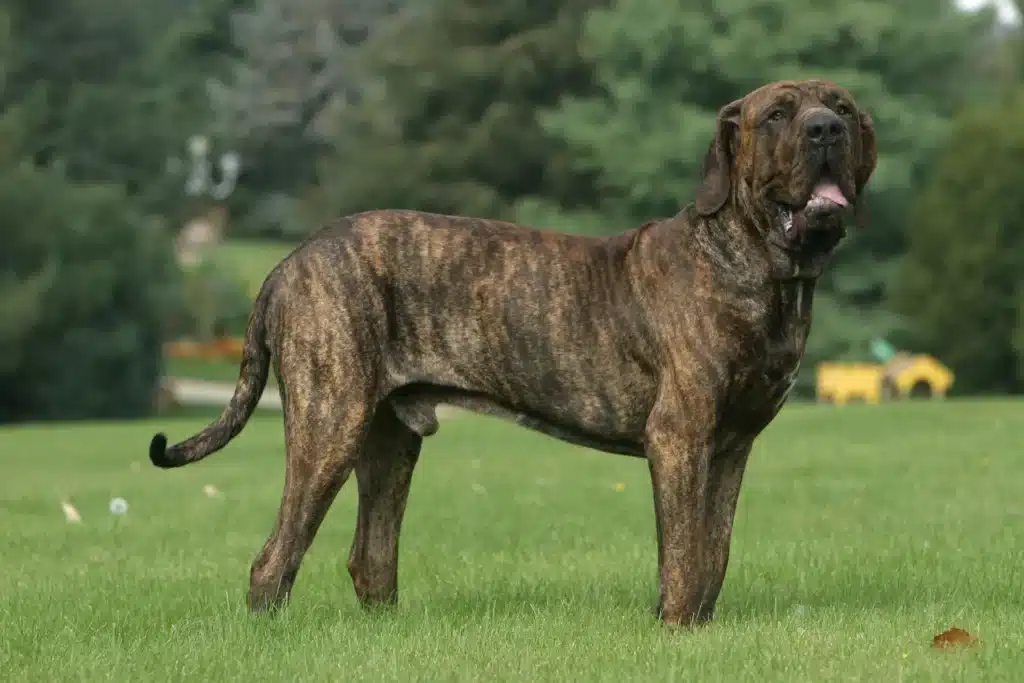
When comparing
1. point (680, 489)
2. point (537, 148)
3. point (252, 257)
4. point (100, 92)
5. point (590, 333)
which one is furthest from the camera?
point (252, 257)

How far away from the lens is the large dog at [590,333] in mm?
6309

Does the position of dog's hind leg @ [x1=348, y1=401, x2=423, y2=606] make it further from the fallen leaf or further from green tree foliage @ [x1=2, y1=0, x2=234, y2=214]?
green tree foliage @ [x1=2, y1=0, x2=234, y2=214]

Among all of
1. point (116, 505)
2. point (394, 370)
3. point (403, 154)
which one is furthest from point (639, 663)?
point (403, 154)

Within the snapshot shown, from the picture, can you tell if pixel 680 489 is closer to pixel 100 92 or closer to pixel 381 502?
pixel 381 502

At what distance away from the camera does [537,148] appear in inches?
1807

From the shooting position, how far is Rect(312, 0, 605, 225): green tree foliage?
151ft

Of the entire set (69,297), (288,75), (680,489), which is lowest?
(69,297)

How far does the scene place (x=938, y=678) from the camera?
17.2ft

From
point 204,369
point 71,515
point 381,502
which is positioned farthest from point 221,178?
point 381,502

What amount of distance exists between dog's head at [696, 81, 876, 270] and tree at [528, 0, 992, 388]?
3176cm

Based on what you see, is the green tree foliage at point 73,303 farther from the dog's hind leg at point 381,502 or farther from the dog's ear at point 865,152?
the dog's ear at point 865,152

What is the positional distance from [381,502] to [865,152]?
2.52 m

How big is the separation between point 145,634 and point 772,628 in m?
2.44

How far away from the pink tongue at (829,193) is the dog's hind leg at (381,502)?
2073mm
